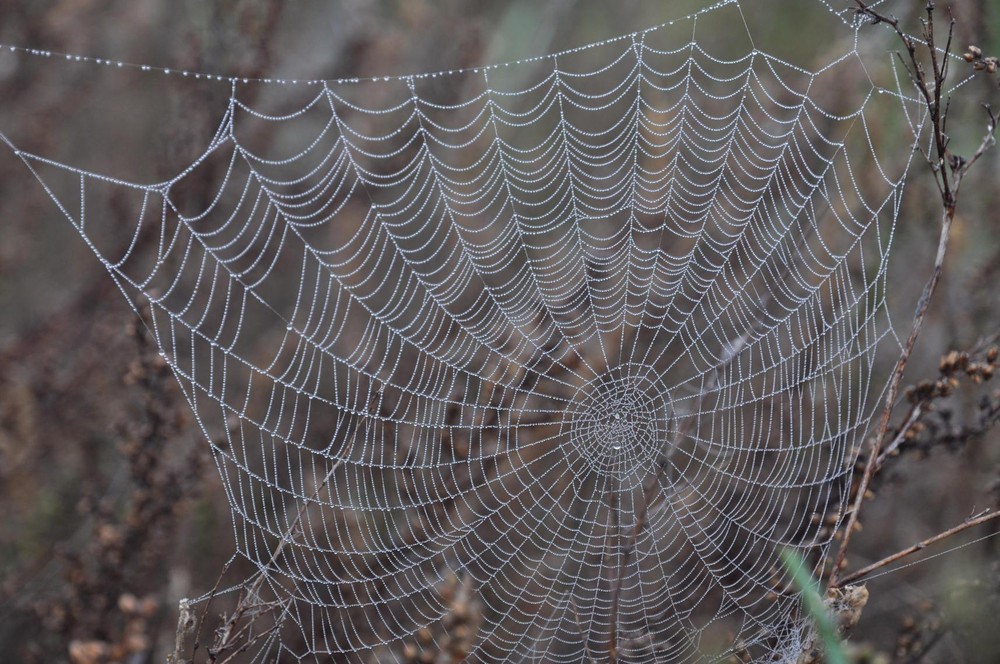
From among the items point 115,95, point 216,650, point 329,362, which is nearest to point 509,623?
point 329,362

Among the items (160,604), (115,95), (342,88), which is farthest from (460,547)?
(115,95)

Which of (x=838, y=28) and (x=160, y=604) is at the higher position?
(x=838, y=28)

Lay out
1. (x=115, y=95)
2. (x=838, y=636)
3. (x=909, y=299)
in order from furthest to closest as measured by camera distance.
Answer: (x=115, y=95)
(x=909, y=299)
(x=838, y=636)

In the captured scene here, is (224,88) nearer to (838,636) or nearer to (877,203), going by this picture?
(877,203)

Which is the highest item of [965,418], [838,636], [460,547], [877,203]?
[877,203]

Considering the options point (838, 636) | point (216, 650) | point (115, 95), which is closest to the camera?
point (216, 650)

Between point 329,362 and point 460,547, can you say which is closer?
point 460,547
